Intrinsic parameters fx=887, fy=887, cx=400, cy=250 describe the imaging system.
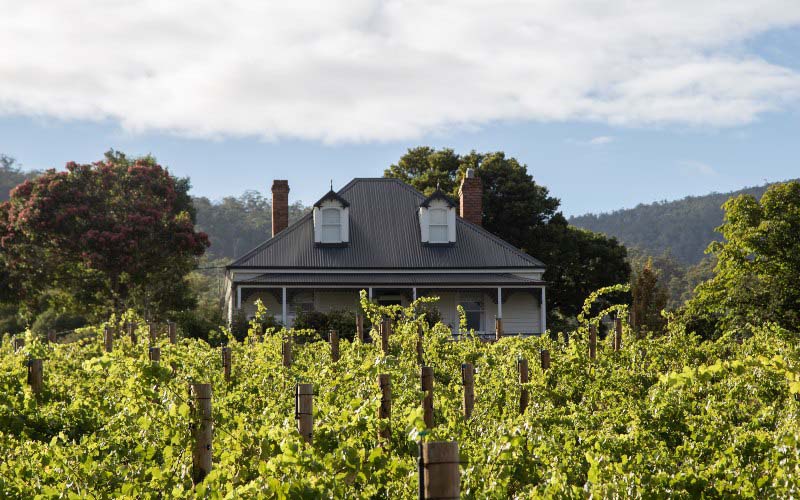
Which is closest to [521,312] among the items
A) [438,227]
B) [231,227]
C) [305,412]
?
[438,227]

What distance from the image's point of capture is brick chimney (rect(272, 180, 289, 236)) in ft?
97.7

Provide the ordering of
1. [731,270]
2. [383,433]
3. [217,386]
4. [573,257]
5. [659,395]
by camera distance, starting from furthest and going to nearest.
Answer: [573,257] → [731,270] → [217,386] → [659,395] → [383,433]

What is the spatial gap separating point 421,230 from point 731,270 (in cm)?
981

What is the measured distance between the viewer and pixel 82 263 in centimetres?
3153

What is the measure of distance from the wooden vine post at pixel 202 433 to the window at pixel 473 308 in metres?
23.2

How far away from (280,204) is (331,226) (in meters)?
2.34

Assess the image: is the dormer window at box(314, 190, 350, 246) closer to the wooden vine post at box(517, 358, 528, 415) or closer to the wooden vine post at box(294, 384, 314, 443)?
the wooden vine post at box(517, 358, 528, 415)

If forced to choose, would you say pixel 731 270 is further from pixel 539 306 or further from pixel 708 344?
pixel 708 344

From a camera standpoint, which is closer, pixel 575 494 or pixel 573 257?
pixel 575 494

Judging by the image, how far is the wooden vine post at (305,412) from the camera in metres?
5.37

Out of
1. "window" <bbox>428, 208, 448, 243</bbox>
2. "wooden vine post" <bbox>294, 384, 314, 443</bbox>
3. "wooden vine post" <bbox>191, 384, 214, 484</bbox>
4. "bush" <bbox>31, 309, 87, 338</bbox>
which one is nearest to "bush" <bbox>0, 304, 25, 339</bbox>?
"bush" <bbox>31, 309, 87, 338</bbox>

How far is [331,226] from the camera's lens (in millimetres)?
28969

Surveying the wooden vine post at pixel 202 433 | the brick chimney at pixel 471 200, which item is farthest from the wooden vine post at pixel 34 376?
the brick chimney at pixel 471 200

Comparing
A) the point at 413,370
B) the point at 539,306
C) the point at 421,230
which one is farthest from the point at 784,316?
the point at 413,370
